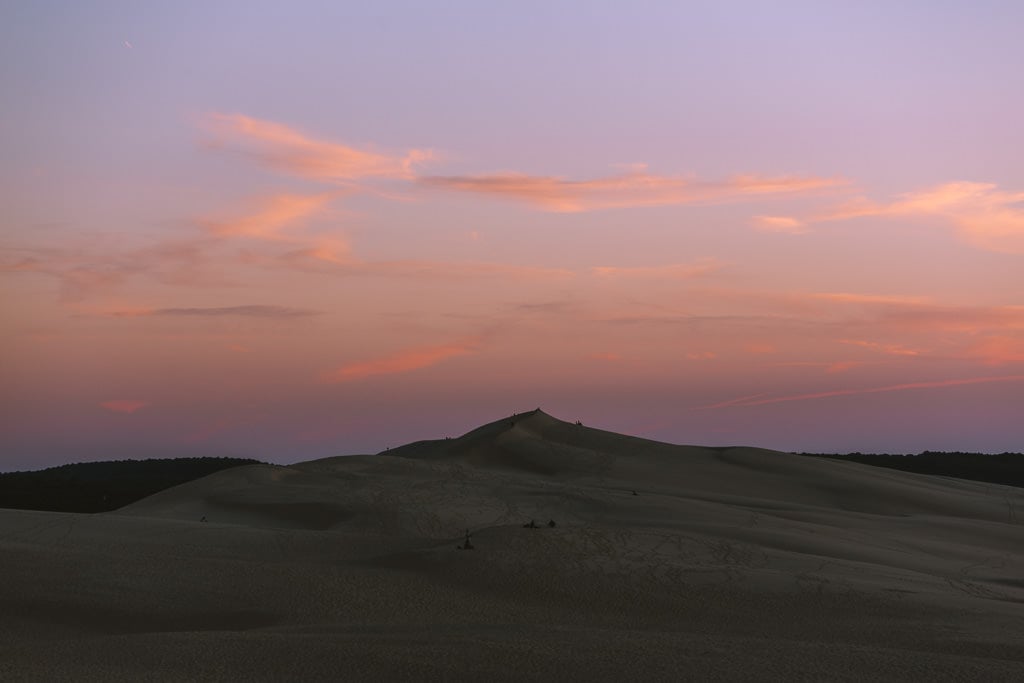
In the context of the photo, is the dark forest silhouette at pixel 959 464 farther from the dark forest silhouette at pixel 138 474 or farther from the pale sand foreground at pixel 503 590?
the pale sand foreground at pixel 503 590

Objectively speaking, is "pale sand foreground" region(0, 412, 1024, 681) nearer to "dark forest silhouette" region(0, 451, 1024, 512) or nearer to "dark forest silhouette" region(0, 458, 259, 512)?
"dark forest silhouette" region(0, 458, 259, 512)

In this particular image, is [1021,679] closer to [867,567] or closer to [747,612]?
[747,612]

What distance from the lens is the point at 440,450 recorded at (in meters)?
26.0

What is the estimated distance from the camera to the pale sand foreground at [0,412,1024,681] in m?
7.14

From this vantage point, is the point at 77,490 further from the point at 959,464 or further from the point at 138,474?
the point at 959,464

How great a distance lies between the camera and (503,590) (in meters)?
10.1

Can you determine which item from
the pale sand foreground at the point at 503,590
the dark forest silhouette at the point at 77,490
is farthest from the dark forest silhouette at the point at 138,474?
the pale sand foreground at the point at 503,590

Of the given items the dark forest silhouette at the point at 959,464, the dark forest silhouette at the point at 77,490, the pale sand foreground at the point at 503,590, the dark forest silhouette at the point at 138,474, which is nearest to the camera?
the pale sand foreground at the point at 503,590

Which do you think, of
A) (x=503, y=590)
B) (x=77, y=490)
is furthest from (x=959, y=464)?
(x=503, y=590)

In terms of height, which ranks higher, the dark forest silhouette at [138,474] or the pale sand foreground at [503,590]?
the dark forest silhouette at [138,474]

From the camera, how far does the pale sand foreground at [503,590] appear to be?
7137mm

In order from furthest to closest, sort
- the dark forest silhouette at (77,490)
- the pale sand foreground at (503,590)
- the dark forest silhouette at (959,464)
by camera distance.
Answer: the dark forest silhouette at (959,464) < the dark forest silhouette at (77,490) < the pale sand foreground at (503,590)

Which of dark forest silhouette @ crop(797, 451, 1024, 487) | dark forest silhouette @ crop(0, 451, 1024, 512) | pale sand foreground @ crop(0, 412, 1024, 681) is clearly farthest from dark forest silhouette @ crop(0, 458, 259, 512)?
dark forest silhouette @ crop(797, 451, 1024, 487)

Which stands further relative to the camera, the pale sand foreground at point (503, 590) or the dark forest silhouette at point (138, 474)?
the dark forest silhouette at point (138, 474)
